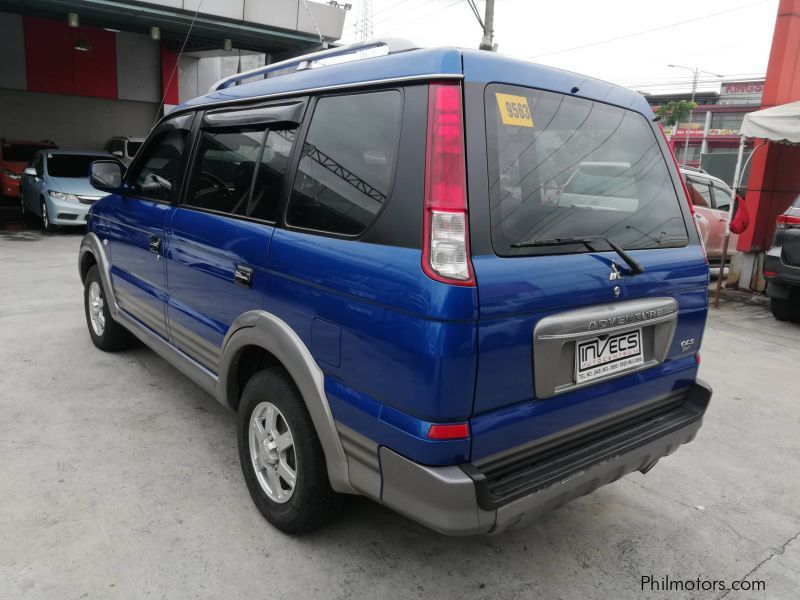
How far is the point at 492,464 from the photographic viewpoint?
2012mm

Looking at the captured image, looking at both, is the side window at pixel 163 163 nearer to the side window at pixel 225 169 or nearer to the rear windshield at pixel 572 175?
the side window at pixel 225 169

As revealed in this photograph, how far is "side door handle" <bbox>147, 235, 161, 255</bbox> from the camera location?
346 cm

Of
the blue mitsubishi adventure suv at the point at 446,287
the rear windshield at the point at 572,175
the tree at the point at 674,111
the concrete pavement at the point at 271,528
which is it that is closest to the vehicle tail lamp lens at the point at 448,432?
the blue mitsubishi adventure suv at the point at 446,287

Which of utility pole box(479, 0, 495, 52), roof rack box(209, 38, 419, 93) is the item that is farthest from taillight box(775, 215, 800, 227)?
utility pole box(479, 0, 495, 52)

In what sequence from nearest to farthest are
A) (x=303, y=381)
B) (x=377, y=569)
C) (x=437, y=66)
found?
1. (x=437, y=66)
2. (x=303, y=381)
3. (x=377, y=569)

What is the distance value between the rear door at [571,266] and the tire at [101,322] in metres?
3.58

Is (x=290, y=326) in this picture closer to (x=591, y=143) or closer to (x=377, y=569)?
(x=377, y=569)

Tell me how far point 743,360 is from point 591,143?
13.3 ft

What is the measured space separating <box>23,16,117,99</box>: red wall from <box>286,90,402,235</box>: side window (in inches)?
753

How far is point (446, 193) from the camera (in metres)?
1.90

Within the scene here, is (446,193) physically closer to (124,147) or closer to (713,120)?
(124,147)

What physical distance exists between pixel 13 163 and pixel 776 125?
50.7 ft

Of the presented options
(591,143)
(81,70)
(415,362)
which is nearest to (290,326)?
(415,362)

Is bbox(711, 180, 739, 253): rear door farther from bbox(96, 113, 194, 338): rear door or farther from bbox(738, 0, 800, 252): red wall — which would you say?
bbox(96, 113, 194, 338): rear door
